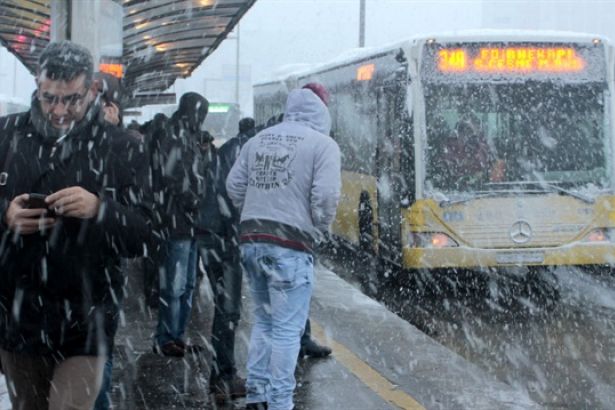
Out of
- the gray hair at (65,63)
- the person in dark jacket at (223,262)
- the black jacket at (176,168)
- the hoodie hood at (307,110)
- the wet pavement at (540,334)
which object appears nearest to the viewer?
the gray hair at (65,63)

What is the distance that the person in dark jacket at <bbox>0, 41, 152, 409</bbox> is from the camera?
3395mm

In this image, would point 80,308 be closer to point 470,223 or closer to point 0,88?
point 470,223

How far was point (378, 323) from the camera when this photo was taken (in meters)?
8.42

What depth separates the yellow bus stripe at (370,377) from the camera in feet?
20.0

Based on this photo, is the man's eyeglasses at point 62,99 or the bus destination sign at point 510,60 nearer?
the man's eyeglasses at point 62,99

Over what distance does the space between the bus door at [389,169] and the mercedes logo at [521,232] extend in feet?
4.05

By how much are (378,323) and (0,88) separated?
127 metres

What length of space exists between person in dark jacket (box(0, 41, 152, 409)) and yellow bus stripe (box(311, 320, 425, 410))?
286cm

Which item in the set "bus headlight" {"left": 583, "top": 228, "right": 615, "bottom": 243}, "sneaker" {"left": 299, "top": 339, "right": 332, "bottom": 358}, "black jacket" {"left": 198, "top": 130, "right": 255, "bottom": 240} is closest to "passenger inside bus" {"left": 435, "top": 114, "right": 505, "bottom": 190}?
"bus headlight" {"left": 583, "top": 228, "right": 615, "bottom": 243}

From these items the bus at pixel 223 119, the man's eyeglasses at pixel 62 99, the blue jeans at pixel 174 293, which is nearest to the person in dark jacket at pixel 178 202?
the blue jeans at pixel 174 293

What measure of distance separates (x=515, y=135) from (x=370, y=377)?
542 centimetres

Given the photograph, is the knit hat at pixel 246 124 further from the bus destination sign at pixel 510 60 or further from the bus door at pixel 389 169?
the bus destination sign at pixel 510 60

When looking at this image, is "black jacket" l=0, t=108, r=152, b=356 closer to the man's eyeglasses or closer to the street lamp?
the man's eyeglasses

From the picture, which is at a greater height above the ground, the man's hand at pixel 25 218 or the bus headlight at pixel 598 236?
the man's hand at pixel 25 218
